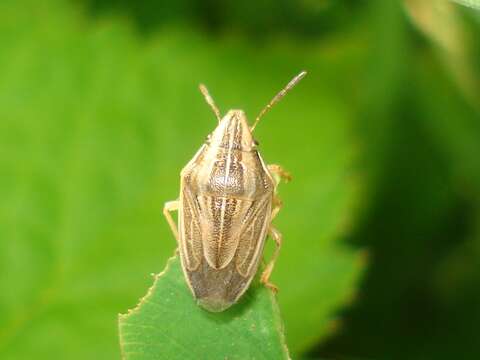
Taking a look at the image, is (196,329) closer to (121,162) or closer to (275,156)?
(121,162)

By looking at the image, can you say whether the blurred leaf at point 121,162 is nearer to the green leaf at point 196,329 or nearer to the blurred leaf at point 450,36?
the blurred leaf at point 450,36

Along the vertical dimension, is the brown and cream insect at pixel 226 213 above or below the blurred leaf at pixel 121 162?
below

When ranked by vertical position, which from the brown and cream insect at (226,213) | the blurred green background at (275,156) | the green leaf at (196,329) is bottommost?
the green leaf at (196,329)

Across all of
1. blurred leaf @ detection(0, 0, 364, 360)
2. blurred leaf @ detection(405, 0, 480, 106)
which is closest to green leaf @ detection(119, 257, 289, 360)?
blurred leaf @ detection(0, 0, 364, 360)

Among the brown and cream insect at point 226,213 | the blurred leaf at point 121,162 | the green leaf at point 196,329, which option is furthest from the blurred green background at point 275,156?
the green leaf at point 196,329

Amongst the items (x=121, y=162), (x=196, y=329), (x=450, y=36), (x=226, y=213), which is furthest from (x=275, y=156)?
(x=196, y=329)

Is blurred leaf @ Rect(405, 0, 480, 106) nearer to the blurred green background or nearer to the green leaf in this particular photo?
the blurred green background
